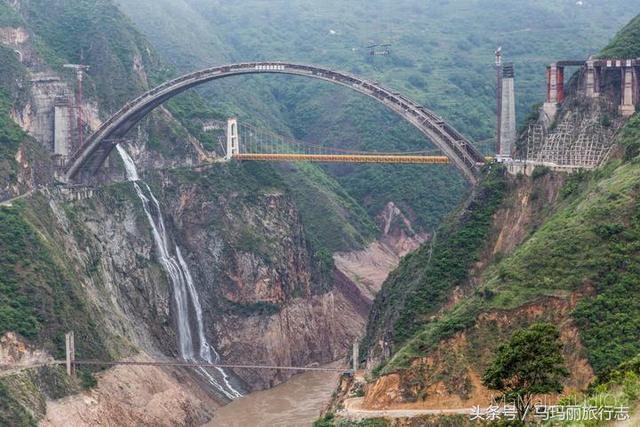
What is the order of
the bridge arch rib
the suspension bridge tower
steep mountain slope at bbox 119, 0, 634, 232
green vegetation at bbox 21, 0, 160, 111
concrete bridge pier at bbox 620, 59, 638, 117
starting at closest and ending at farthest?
concrete bridge pier at bbox 620, 59, 638, 117, the suspension bridge tower, the bridge arch rib, green vegetation at bbox 21, 0, 160, 111, steep mountain slope at bbox 119, 0, 634, 232

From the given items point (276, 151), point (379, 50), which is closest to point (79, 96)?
point (276, 151)

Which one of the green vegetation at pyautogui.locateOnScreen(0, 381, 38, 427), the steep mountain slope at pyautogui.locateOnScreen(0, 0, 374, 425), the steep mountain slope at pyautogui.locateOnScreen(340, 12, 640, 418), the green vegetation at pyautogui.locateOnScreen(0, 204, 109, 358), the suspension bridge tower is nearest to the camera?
the steep mountain slope at pyautogui.locateOnScreen(340, 12, 640, 418)

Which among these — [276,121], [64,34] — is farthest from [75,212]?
[276,121]

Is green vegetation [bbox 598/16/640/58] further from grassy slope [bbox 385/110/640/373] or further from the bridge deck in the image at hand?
grassy slope [bbox 385/110/640/373]

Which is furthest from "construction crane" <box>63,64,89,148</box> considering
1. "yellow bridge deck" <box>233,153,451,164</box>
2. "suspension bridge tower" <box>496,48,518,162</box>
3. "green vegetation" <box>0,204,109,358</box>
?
"suspension bridge tower" <box>496,48,518,162</box>

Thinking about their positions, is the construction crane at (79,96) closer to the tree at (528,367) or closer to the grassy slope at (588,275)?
the grassy slope at (588,275)
